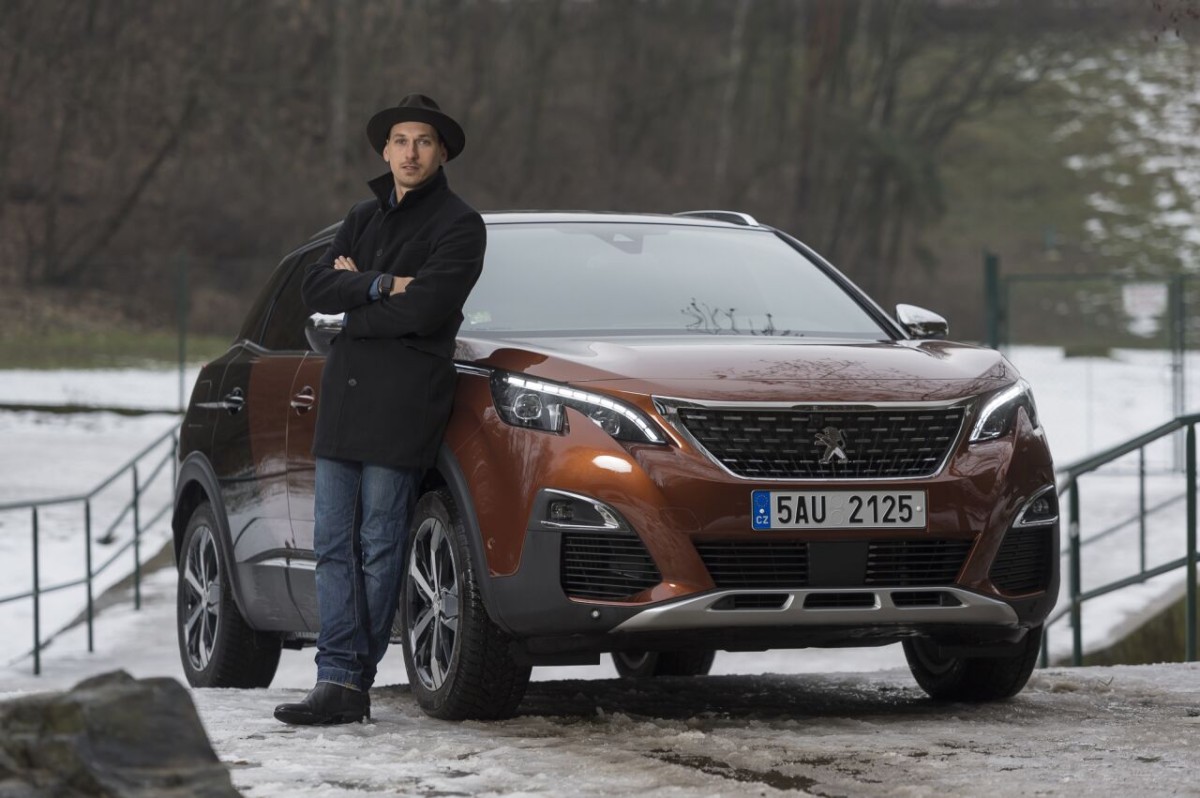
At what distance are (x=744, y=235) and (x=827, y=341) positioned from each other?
1.11 meters

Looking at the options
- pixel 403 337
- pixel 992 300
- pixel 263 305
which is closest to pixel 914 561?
pixel 403 337

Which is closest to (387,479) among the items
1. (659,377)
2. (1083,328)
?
(659,377)

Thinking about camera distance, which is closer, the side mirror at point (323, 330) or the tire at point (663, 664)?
the side mirror at point (323, 330)

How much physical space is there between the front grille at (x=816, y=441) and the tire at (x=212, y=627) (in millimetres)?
2725

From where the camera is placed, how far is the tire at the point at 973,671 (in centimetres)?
663

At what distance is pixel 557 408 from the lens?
5.71 meters

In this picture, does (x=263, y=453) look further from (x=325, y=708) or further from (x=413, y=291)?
(x=413, y=291)

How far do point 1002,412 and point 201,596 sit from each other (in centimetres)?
359

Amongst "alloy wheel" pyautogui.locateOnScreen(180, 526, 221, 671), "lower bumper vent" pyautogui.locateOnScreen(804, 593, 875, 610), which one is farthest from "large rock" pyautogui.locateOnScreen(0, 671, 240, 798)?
"alloy wheel" pyautogui.locateOnScreen(180, 526, 221, 671)

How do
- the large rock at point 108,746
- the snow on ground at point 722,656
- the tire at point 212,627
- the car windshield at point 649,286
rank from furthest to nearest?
the snow on ground at point 722,656
the tire at point 212,627
the car windshield at point 649,286
the large rock at point 108,746

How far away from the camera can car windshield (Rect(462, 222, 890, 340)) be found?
21.3 feet

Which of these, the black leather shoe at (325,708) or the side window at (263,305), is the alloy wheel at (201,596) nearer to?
the side window at (263,305)

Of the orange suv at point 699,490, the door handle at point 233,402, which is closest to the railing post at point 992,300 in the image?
the door handle at point 233,402

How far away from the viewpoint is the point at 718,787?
4.79 m
